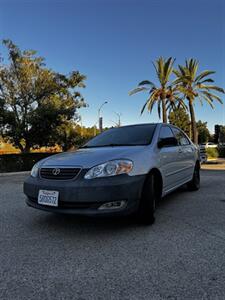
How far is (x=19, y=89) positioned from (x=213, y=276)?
14.8 m

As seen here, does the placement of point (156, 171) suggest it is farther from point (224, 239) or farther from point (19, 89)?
point (19, 89)

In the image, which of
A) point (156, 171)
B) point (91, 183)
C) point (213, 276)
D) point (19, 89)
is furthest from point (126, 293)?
point (19, 89)

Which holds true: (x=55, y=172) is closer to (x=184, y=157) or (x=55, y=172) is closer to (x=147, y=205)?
(x=147, y=205)

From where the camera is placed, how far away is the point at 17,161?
44.4ft

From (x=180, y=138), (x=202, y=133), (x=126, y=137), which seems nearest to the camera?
(x=126, y=137)

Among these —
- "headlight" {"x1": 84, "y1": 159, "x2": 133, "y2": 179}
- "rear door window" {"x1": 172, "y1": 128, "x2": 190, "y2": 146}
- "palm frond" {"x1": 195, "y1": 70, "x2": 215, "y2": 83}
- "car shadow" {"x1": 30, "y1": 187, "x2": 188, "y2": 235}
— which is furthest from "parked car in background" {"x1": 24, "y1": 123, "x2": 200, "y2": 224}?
"palm frond" {"x1": 195, "y1": 70, "x2": 215, "y2": 83}

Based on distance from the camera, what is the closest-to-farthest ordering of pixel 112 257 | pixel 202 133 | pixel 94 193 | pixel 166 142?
pixel 112 257 → pixel 94 193 → pixel 166 142 → pixel 202 133

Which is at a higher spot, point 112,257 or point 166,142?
point 166,142

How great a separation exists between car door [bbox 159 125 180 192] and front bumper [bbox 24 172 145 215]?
1.01 meters

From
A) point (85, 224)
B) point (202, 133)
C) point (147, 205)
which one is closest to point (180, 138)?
point (147, 205)

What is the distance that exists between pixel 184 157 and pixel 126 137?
1.49 metres

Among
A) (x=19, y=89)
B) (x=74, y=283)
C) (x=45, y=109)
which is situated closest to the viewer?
(x=74, y=283)

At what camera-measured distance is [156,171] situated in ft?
13.4

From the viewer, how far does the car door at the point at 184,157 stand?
536cm
